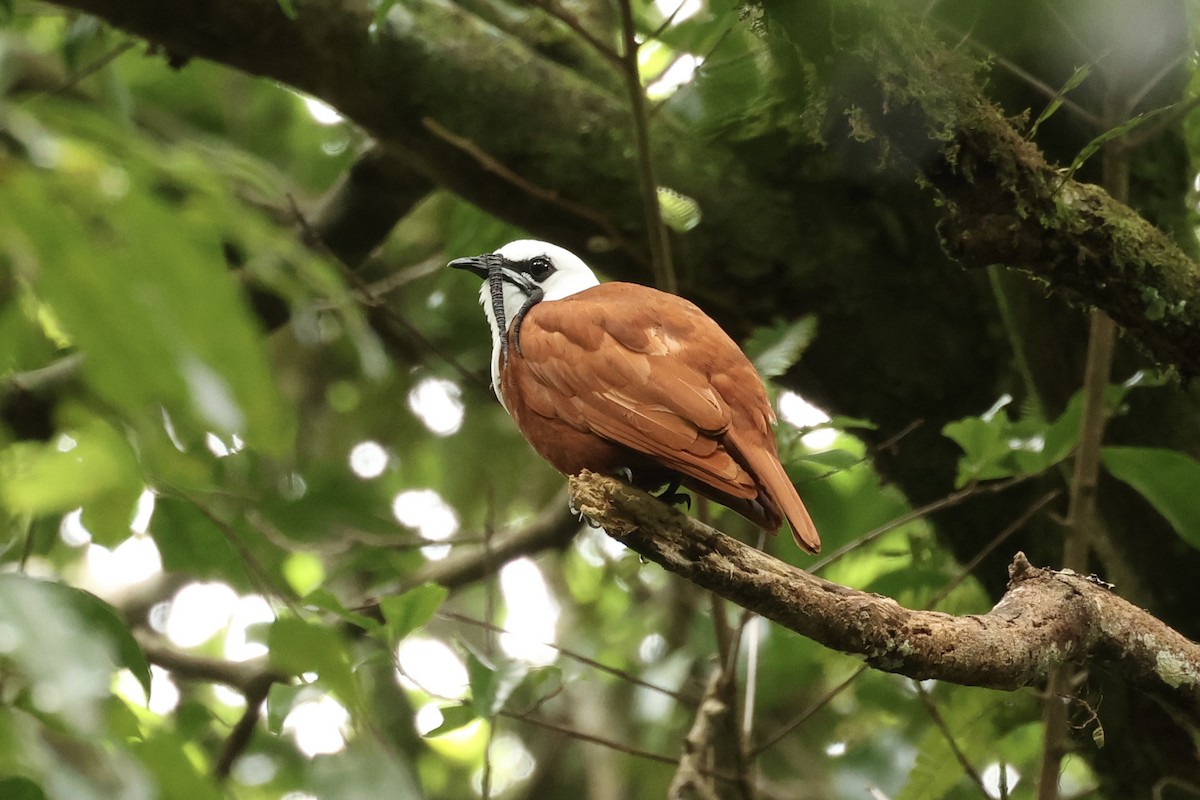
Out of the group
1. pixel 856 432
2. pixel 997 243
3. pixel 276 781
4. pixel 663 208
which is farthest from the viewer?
pixel 276 781

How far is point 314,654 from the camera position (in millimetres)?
1216

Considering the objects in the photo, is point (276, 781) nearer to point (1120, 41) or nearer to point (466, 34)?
point (466, 34)

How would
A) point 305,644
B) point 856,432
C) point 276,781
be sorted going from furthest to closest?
point 276,781 → point 856,432 → point 305,644

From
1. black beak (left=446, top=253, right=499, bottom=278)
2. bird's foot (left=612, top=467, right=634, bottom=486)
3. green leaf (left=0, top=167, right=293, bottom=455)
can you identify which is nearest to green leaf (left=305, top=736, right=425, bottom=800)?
green leaf (left=0, top=167, right=293, bottom=455)

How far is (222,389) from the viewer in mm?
740

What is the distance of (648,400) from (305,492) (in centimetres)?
160

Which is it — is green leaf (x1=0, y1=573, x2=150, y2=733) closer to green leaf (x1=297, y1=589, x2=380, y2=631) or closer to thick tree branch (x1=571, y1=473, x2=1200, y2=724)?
thick tree branch (x1=571, y1=473, x2=1200, y2=724)

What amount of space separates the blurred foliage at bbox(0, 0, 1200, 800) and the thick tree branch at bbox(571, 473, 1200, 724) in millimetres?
466

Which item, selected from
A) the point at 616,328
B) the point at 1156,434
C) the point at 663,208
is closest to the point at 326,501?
the point at 663,208

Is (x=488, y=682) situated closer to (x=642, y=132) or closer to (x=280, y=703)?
(x=280, y=703)

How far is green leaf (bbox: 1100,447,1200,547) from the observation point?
2.33 meters

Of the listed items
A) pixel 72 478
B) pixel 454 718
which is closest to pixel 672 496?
pixel 454 718

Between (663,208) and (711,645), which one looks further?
(711,645)

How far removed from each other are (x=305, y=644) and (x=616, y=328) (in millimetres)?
969
